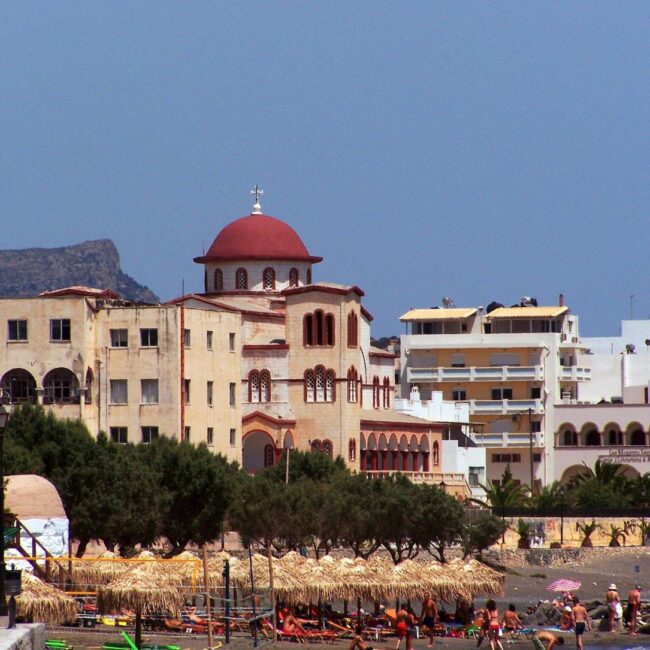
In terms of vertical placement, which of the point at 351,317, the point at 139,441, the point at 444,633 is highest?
the point at 351,317

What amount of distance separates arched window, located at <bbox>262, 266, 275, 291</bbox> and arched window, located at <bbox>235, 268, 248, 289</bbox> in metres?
0.89

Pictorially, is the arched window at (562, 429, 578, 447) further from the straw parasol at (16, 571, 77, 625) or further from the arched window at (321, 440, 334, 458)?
the straw parasol at (16, 571, 77, 625)

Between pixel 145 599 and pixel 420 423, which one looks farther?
pixel 420 423

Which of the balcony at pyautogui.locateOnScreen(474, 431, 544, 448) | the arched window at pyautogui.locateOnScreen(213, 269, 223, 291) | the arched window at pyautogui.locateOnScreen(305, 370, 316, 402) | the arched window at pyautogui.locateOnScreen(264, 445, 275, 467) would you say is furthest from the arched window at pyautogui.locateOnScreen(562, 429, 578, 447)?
the arched window at pyautogui.locateOnScreen(264, 445, 275, 467)

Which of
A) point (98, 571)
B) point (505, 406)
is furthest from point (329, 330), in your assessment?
point (98, 571)

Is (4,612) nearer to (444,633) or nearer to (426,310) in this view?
(444,633)

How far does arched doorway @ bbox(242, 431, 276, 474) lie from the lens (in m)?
91.1

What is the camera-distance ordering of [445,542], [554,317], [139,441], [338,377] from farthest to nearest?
[554,317], [338,377], [139,441], [445,542]

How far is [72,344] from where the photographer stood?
79.2 meters

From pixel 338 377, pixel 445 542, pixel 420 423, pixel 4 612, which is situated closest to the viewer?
pixel 4 612

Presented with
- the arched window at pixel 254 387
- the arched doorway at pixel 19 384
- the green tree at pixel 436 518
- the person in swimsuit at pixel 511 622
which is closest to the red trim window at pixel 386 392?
the arched window at pixel 254 387

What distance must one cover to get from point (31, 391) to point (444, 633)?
2999cm

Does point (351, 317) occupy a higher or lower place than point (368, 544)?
higher

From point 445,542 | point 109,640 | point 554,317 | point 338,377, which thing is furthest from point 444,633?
point 554,317
